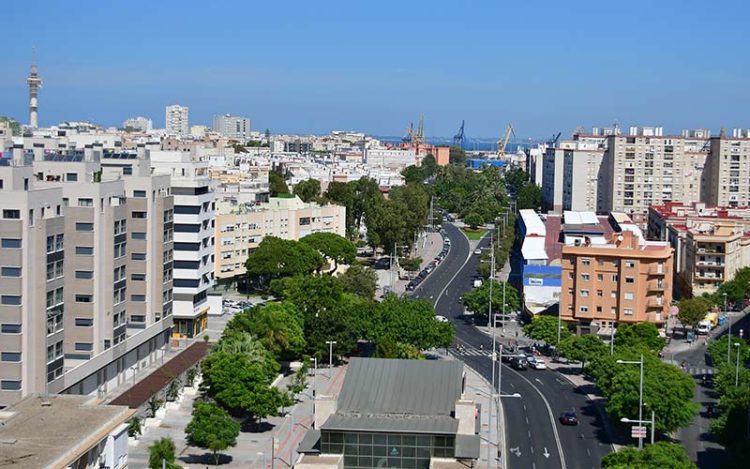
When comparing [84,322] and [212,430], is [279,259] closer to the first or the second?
[84,322]

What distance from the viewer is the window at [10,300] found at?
107 feet

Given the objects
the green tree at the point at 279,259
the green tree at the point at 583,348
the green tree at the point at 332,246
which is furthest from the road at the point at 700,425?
the green tree at the point at 332,246

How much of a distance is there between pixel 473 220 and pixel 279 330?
60137 mm

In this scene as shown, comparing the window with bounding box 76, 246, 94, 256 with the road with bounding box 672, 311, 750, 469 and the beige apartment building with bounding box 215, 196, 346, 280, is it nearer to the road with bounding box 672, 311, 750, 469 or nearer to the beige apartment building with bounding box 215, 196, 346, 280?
the road with bounding box 672, 311, 750, 469

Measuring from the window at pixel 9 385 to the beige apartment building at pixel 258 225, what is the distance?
31393mm

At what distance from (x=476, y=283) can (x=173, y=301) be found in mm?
25227

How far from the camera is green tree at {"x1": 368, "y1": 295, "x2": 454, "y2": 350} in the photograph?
4616 cm

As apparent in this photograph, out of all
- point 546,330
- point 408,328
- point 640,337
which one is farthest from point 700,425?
point 408,328

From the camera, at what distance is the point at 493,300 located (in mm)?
57125

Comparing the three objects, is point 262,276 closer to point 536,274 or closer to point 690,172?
point 536,274

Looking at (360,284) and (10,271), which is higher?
(10,271)

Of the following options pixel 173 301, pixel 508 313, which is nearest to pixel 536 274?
pixel 508 313

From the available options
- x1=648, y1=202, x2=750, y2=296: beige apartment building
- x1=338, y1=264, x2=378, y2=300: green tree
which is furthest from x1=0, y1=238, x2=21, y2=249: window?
x1=648, y1=202, x2=750, y2=296: beige apartment building

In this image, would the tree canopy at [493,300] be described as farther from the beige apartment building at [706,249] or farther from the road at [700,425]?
the beige apartment building at [706,249]
